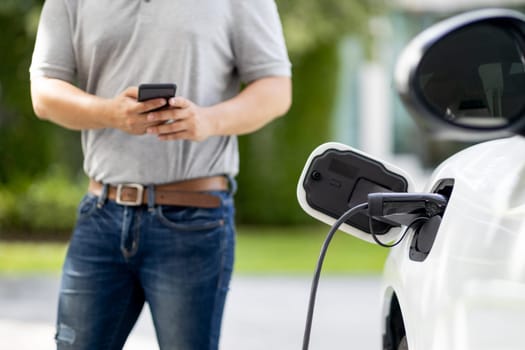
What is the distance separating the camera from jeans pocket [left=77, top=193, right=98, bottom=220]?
262 centimetres

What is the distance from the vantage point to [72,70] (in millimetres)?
2686

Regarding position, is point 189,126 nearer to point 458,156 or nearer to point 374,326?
point 458,156

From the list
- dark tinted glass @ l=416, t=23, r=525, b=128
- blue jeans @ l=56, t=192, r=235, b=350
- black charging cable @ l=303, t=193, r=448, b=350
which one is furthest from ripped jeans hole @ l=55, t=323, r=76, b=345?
dark tinted glass @ l=416, t=23, r=525, b=128

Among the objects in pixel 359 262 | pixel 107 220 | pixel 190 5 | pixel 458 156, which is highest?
pixel 190 5

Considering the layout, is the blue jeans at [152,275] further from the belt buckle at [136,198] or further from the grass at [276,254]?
the grass at [276,254]

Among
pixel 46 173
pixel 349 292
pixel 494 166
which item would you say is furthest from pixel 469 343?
pixel 46 173

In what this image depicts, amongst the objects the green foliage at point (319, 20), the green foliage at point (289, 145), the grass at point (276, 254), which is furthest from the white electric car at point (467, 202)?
the green foliage at point (289, 145)

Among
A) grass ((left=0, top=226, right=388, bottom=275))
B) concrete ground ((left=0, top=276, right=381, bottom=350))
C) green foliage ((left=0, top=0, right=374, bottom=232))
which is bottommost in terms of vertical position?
grass ((left=0, top=226, right=388, bottom=275))

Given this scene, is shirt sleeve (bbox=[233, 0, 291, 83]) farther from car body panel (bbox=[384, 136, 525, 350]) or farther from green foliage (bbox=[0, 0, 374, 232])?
green foliage (bbox=[0, 0, 374, 232])

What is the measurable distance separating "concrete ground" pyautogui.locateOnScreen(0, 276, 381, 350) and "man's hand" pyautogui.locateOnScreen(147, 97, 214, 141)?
371 centimetres

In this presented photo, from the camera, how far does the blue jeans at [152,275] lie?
8.32ft

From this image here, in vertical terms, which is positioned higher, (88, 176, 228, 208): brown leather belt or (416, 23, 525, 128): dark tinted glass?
(416, 23, 525, 128): dark tinted glass

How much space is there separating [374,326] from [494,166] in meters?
5.56

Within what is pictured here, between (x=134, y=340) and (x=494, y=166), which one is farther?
(x=134, y=340)
